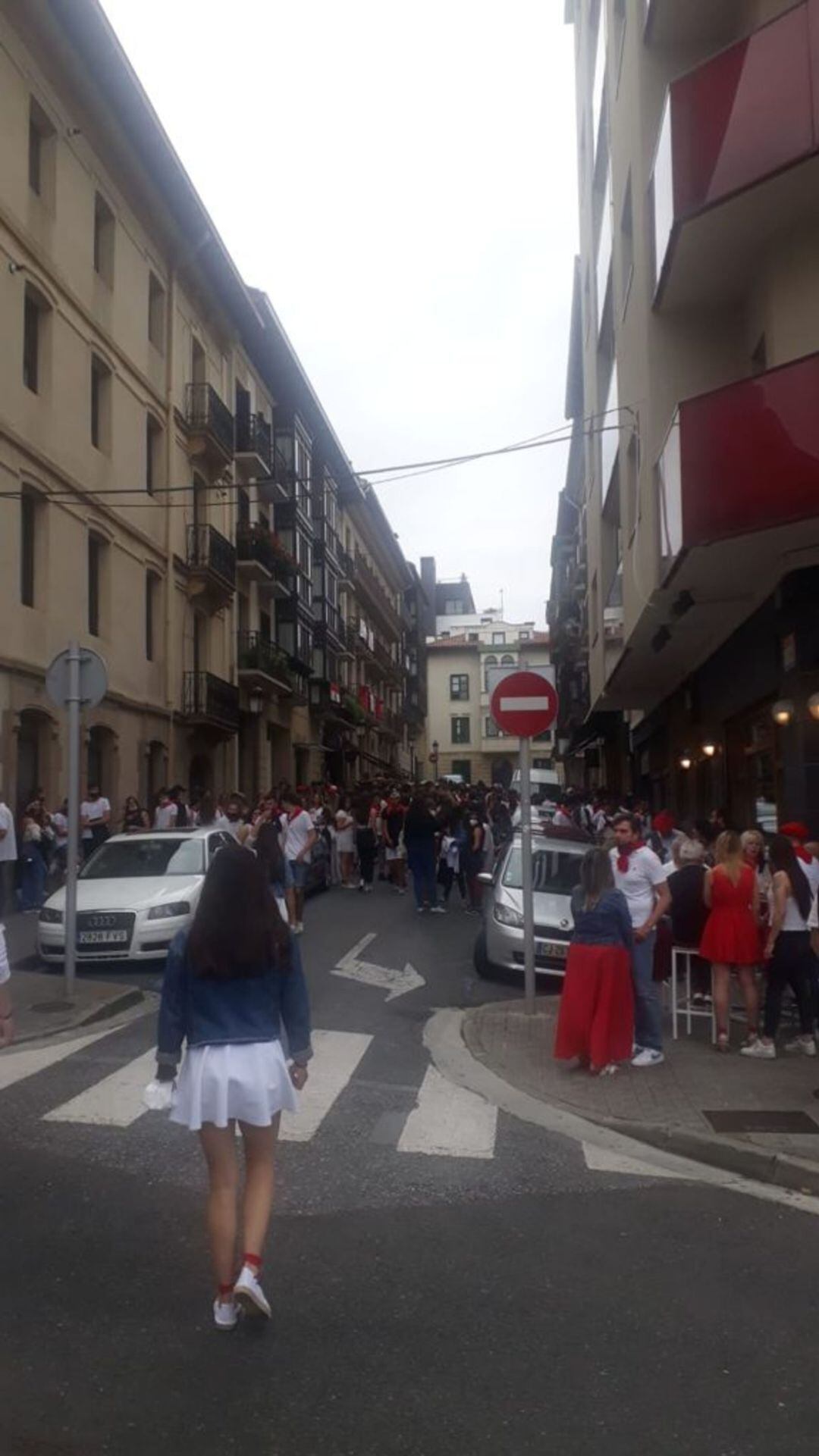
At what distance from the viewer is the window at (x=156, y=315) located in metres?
29.2

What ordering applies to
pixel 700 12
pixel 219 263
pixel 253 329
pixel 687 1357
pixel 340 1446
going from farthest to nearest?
pixel 253 329, pixel 219 263, pixel 700 12, pixel 687 1357, pixel 340 1446

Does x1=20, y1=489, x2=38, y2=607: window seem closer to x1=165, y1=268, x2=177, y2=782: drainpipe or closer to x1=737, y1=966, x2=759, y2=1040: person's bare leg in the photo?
x1=165, y1=268, x2=177, y2=782: drainpipe

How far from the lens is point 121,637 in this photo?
2653 centimetres

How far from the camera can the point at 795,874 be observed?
30.3 feet

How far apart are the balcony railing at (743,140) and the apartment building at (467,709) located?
81054mm

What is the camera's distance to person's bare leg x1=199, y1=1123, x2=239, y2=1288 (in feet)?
14.5

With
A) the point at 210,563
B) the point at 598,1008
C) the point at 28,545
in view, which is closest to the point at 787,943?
the point at 598,1008

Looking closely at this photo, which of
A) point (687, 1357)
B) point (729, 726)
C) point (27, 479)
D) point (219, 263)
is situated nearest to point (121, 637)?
point (27, 479)

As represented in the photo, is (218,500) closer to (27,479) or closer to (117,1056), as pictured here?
(27,479)

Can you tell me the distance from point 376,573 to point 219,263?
37.9m

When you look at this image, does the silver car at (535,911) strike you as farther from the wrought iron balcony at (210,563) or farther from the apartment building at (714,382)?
the wrought iron balcony at (210,563)

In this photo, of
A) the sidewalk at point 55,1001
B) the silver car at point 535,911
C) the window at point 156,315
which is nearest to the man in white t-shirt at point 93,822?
the sidewalk at point 55,1001

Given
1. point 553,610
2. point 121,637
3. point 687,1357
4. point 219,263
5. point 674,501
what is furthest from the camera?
point 553,610

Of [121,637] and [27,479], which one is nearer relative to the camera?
[27,479]
